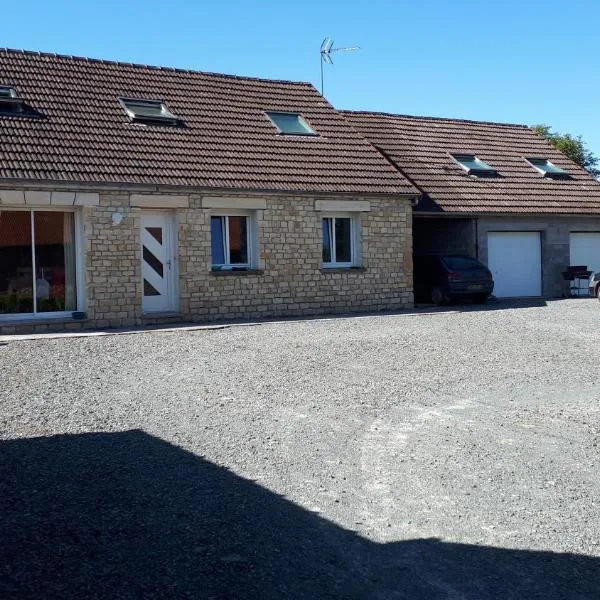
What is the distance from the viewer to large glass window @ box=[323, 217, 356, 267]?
19.3 m

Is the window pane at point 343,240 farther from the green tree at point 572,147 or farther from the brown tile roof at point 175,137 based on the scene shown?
the green tree at point 572,147

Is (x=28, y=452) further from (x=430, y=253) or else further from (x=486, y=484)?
(x=430, y=253)

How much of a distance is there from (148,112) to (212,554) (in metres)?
15.6

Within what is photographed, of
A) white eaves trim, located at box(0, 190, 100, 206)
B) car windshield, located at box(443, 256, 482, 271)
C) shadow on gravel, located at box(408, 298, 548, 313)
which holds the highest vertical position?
white eaves trim, located at box(0, 190, 100, 206)

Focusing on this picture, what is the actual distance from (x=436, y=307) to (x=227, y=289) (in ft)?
19.1

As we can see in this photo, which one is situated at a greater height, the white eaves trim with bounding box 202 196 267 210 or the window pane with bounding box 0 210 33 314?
the white eaves trim with bounding box 202 196 267 210

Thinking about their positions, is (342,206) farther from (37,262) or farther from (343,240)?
(37,262)

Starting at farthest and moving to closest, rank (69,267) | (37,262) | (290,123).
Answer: (290,123)
(69,267)
(37,262)

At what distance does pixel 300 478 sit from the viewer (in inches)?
235

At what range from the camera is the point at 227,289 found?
17.6 meters

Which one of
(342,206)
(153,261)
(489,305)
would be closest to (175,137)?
(153,261)

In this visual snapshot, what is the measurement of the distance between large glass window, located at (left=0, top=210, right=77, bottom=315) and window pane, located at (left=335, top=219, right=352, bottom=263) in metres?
6.31

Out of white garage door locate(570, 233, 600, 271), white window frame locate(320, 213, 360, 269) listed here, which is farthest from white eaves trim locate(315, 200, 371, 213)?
white garage door locate(570, 233, 600, 271)

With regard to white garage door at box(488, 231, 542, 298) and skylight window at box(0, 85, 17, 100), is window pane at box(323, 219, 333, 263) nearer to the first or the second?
white garage door at box(488, 231, 542, 298)
